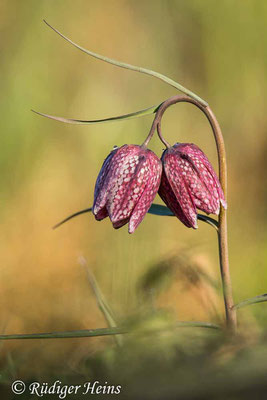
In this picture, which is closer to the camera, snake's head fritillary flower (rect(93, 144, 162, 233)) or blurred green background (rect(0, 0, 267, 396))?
snake's head fritillary flower (rect(93, 144, 162, 233))

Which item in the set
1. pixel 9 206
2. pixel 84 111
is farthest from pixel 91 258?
pixel 84 111

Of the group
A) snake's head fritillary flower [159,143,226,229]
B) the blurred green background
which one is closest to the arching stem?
snake's head fritillary flower [159,143,226,229]

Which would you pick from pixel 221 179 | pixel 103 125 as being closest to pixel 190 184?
pixel 221 179

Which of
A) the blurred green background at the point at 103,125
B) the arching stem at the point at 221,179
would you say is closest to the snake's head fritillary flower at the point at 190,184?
the arching stem at the point at 221,179

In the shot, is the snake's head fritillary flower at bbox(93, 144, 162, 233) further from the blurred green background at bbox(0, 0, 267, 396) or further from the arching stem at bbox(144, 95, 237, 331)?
the blurred green background at bbox(0, 0, 267, 396)

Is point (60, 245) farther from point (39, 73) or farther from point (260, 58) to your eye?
point (260, 58)

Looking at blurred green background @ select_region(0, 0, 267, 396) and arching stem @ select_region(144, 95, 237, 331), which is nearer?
arching stem @ select_region(144, 95, 237, 331)
